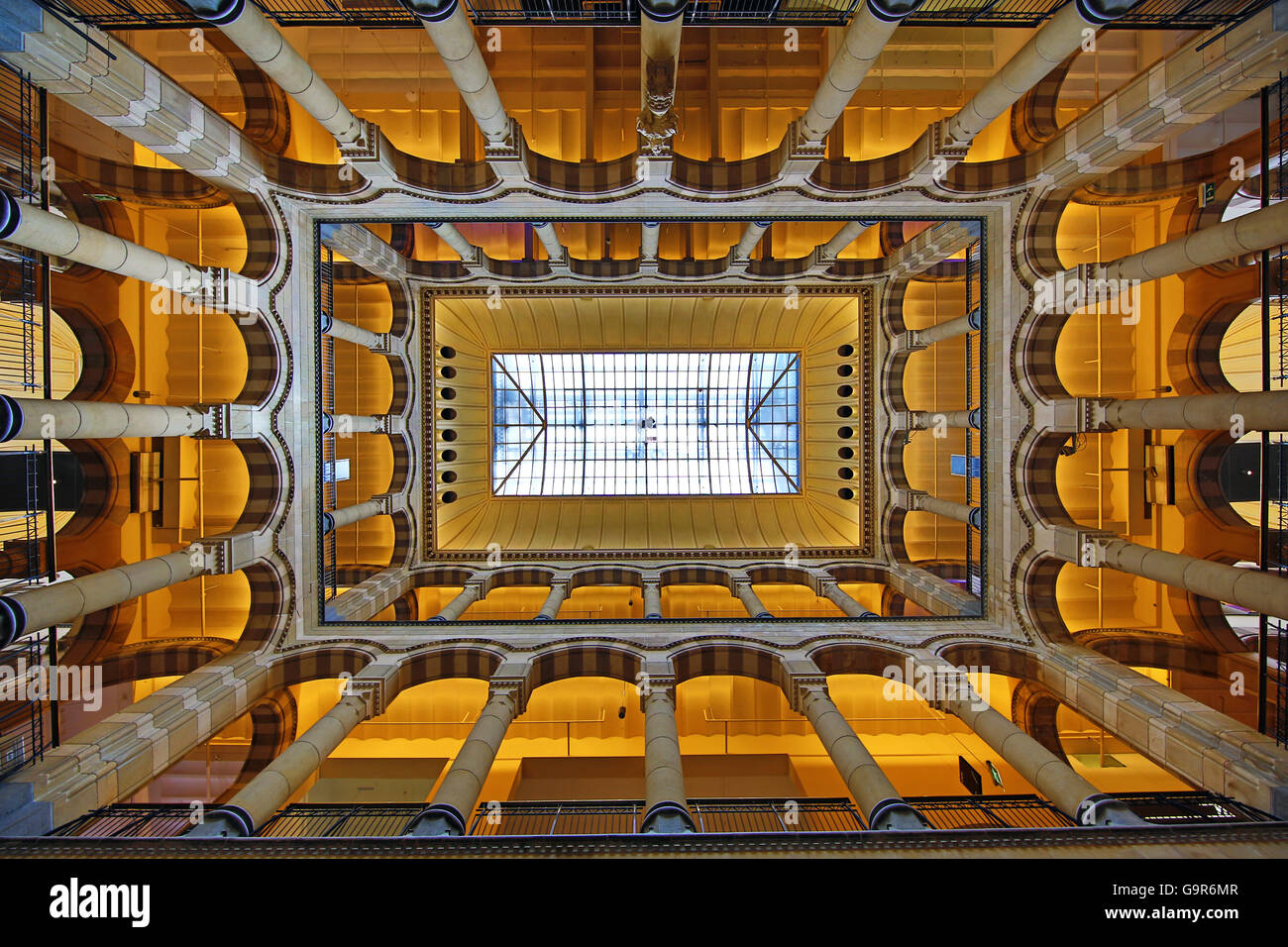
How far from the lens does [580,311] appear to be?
23156 millimetres

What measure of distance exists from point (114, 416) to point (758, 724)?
703 inches

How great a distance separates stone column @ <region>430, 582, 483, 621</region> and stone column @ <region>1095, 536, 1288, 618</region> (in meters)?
16.6

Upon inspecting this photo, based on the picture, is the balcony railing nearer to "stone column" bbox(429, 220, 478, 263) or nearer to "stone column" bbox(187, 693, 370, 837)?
"stone column" bbox(187, 693, 370, 837)

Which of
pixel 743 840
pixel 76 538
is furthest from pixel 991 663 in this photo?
pixel 76 538

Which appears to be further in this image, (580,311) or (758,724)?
(580,311)

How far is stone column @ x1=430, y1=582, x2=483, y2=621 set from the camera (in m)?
17.1

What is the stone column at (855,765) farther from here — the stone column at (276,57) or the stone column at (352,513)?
the stone column at (276,57)

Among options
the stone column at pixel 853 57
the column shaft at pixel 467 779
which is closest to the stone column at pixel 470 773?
the column shaft at pixel 467 779

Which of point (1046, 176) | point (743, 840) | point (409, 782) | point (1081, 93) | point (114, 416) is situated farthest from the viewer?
point (409, 782)

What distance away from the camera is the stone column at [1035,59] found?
9312 millimetres

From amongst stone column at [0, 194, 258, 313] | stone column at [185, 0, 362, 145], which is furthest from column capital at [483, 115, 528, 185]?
stone column at [0, 194, 258, 313]
